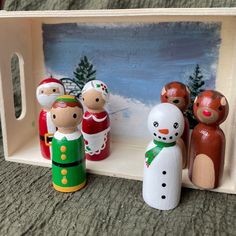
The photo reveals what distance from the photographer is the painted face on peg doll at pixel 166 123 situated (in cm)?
50

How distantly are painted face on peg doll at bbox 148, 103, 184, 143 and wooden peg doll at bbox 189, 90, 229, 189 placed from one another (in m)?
0.07

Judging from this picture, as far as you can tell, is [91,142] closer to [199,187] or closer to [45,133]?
[45,133]

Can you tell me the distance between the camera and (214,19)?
653mm

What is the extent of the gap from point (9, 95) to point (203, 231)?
471mm

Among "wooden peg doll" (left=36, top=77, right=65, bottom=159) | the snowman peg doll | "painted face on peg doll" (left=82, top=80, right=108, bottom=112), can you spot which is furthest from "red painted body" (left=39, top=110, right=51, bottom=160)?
the snowman peg doll

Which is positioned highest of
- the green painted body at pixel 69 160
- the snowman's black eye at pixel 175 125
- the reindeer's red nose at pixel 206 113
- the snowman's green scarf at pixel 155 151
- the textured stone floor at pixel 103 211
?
the reindeer's red nose at pixel 206 113

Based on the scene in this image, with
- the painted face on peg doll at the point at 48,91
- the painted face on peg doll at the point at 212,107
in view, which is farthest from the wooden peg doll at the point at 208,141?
the painted face on peg doll at the point at 48,91

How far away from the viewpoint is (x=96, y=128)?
664 millimetres

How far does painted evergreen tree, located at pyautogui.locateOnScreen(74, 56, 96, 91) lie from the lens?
2.51 ft

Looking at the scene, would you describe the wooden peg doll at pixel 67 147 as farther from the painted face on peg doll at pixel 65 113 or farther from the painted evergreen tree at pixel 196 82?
the painted evergreen tree at pixel 196 82

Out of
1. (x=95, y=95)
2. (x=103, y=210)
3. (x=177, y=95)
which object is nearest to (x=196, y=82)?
(x=177, y=95)

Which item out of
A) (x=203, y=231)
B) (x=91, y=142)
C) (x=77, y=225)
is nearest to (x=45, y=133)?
(x=91, y=142)

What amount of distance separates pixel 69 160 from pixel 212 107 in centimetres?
27

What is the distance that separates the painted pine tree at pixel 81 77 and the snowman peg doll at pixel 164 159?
29cm
